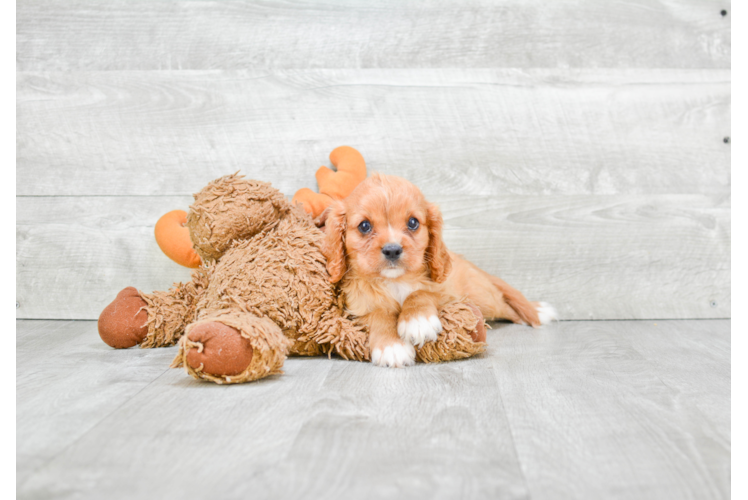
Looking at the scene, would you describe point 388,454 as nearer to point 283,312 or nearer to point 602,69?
point 283,312

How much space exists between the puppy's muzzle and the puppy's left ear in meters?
0.16

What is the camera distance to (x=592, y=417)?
4.17ft

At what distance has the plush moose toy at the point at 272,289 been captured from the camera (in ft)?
5.56

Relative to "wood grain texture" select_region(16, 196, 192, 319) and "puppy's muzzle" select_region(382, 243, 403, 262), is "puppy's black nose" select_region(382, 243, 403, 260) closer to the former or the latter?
"puppy's muzzle" select_region(382, 243, 403, 262)

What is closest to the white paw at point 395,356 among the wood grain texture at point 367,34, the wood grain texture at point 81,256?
the wood grain texture at point 81,256

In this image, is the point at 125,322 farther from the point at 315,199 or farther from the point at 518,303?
the point at 518,303

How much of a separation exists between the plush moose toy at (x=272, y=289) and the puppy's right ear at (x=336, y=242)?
0.04m

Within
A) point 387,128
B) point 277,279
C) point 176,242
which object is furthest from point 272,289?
point 387,128

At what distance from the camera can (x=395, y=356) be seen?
1.65 metres

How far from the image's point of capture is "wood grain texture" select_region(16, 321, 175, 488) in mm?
1164

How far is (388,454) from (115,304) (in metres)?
1.21

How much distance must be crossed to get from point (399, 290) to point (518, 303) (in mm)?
665

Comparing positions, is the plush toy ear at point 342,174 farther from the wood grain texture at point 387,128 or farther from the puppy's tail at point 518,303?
the puppy's tail at point 518,303

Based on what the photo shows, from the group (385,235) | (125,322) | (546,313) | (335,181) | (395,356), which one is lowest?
(546,313)
